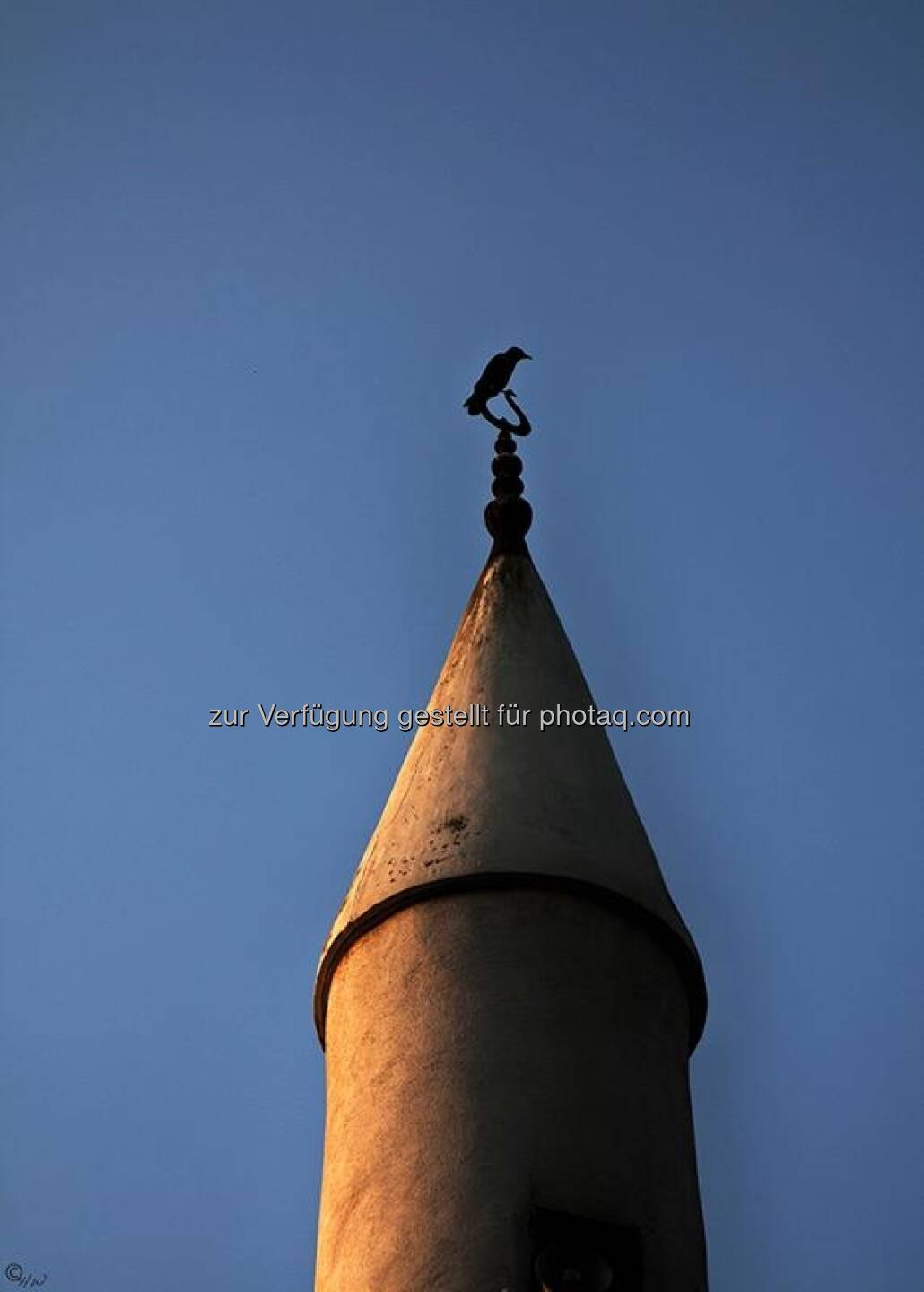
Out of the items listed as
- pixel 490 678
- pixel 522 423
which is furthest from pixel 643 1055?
pixel 522 423

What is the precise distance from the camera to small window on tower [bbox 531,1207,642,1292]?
709 cm

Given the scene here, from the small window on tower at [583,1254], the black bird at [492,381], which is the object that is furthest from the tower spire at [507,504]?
the small window on tower at [583,1254]

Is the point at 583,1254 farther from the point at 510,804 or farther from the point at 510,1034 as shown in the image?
the point at 510,804

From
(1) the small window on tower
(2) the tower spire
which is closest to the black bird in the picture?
(2) the tower spire

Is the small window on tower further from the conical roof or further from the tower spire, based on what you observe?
the tower spire

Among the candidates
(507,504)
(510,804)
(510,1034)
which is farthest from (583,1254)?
(507,504)

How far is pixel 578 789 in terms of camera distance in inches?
350

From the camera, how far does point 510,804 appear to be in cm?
866

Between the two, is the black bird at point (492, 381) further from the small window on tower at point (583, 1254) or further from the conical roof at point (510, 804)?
the small window on tower at point (583, 1254)

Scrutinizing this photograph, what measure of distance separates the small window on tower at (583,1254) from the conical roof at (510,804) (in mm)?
1316

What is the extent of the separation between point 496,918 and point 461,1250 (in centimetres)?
130

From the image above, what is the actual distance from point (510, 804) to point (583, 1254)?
1.91 m

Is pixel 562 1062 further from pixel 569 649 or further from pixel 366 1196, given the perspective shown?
pixel 569 649

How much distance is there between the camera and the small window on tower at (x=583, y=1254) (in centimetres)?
709
